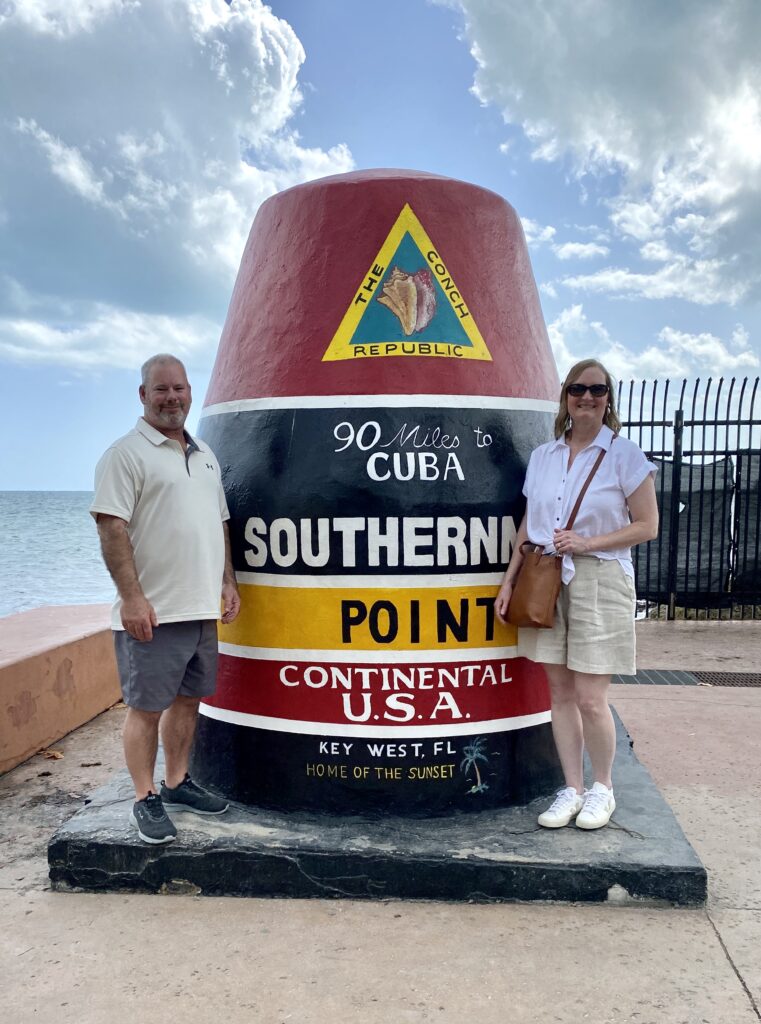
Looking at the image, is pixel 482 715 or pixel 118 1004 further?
pixel 482 715

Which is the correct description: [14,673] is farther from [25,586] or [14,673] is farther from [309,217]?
[25,586]

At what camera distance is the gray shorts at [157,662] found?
3.43m

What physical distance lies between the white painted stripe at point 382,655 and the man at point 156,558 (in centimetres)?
31

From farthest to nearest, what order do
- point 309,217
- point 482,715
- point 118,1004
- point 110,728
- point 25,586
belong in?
point 25,586 < point 110,728 < point 309,217 < point 482,715 < point 118,1004

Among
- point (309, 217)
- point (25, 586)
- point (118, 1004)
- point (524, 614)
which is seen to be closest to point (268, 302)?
point (309, 217)

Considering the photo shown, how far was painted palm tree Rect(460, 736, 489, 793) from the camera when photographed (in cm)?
372

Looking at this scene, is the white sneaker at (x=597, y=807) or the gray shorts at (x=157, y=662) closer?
the gray shorts at (x=157, y=662)

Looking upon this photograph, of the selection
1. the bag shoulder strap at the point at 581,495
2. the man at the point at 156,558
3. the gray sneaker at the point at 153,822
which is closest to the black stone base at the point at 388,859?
the gray sneaker at the point at 153,822

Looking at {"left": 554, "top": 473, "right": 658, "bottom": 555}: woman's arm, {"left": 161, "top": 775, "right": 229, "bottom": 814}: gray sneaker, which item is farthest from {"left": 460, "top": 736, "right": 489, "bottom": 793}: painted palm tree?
{"left": 161, "top": 775, "right": 229, "bottom": 814}: gray sneaker

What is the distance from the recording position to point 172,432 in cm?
356

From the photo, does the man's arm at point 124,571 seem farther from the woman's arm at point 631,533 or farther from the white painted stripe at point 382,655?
the woman's arm at point 631,533

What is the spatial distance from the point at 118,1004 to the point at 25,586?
24162 mm

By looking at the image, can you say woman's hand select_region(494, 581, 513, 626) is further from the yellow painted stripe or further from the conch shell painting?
the conch shell painting

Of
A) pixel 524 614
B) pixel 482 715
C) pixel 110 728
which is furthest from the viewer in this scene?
pixel 110 728
